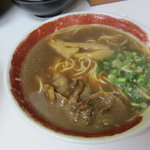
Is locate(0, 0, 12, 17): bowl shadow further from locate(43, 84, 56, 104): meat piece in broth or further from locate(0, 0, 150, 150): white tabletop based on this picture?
locate(43, 84, 56, 104): meat piece in broth

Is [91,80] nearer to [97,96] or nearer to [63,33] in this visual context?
[97,96]

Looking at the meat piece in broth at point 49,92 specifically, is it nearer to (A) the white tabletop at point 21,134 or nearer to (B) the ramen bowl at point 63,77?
(B) the ramen bowl at point 63,77

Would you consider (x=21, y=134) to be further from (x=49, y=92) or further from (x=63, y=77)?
(x=63, y=77)

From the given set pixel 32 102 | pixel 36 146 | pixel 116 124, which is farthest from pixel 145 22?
pixel 36 146

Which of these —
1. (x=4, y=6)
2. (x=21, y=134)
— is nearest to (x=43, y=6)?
(x=4, y=6)

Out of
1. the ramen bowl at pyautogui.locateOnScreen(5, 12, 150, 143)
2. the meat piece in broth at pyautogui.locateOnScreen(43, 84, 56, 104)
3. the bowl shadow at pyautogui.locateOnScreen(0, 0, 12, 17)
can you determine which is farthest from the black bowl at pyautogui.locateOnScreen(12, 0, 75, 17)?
the meat piece in broth at pyautogui.locateOnScreen(43, 84, 56, 104)

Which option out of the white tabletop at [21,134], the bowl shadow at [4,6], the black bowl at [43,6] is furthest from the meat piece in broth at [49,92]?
the bowl shadow at [4,6]
